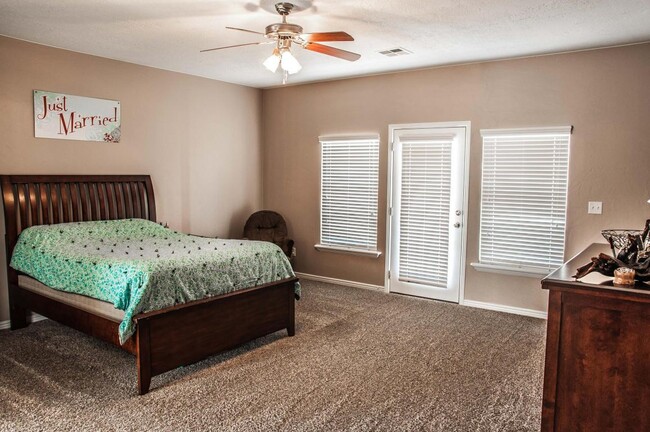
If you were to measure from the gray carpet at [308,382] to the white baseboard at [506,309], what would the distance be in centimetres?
37

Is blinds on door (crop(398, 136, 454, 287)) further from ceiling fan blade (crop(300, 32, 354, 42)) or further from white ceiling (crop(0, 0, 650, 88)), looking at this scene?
ceiling fan blade (crop(300, 32, 354, 42))

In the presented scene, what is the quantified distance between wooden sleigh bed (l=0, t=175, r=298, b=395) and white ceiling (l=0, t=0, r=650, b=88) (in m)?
1.31

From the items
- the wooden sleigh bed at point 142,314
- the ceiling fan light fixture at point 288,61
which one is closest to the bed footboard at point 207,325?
the wooden sleigh bed at point 142,314

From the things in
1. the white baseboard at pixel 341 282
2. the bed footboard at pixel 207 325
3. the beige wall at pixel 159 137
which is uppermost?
the beige wall at pixel 159 137

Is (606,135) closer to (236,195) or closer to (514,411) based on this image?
(514,411)

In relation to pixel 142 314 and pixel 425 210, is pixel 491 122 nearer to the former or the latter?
pixel 425 210

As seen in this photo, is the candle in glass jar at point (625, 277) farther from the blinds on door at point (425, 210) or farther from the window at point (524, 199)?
the blinds on door at point (425, 210)

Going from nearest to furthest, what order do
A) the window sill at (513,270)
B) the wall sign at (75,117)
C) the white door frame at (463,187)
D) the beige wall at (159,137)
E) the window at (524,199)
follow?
the beige wall at (159,137) < the wall sign at (75,117) < the window at (524,199) < the window sill at (513,270) < the white door frame at (463,187)

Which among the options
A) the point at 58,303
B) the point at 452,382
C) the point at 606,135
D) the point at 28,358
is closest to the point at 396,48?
the point at 606,135

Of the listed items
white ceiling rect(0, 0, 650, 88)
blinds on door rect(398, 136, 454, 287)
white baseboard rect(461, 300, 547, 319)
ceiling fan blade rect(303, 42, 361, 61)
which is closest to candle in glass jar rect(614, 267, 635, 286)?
white ceiling rect(0, 0, 650, 88)

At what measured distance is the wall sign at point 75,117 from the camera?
14.5ft

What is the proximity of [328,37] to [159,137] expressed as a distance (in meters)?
2.98

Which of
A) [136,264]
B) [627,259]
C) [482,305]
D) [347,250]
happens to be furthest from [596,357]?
[347,250]

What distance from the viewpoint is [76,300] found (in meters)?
3.52
